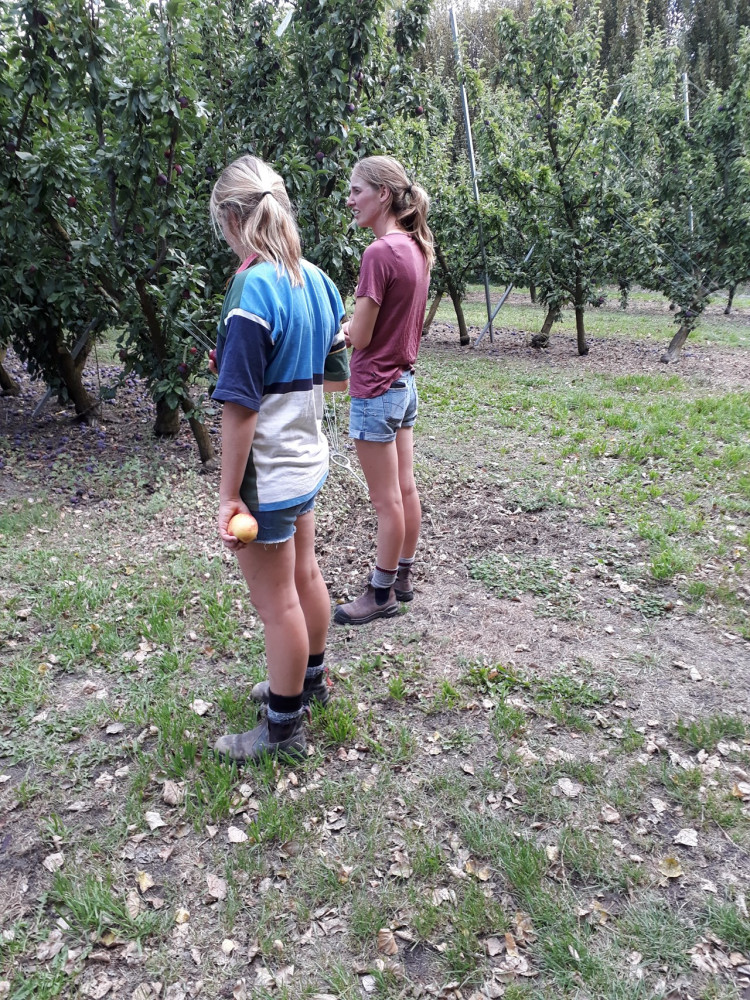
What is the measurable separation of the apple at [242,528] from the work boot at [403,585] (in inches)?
65.5

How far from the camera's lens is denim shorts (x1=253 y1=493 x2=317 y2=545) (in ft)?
6.43

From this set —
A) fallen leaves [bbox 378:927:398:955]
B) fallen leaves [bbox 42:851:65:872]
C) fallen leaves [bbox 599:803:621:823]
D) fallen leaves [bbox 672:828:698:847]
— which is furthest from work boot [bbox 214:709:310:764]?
fallen leaves [bbox 672:828:698:847]

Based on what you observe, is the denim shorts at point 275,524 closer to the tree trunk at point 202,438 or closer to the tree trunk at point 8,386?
the tree trunk at point 202,438

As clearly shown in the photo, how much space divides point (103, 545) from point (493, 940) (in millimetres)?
3182

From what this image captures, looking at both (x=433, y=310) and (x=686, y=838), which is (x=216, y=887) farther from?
(x=433, y=310)

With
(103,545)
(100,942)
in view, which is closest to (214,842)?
(100,942)

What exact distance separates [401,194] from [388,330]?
54 cm

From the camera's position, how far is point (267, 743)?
2404mm

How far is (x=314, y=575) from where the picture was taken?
2316mm

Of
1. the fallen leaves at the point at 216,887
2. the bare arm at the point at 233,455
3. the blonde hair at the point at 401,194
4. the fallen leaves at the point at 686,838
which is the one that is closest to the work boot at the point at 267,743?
the fallen leaves at the point at 216,887

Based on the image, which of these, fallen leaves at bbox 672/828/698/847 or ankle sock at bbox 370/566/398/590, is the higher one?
ankle sock at bbox 370/566/398/590

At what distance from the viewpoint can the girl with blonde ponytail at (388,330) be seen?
8.58 feet

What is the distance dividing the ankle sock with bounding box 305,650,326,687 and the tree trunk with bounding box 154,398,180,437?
3.83 m

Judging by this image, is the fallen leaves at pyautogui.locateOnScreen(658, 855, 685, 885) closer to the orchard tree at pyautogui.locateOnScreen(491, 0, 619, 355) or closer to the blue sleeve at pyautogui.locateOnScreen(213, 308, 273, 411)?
the blue sleeve at pyautogui.locateOnScreen(213, 308, 273, 411)
